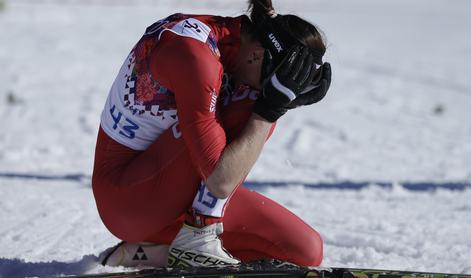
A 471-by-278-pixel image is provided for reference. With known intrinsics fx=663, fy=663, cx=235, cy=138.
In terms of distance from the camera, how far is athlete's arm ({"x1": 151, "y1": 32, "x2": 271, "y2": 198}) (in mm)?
2447

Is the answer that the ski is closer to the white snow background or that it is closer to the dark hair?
the white snow background

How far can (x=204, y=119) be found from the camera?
8.07 feet

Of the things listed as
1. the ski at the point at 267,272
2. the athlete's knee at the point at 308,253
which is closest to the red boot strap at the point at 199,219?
the ski at the point at 267,272

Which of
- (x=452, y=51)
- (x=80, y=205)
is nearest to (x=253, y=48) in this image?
(x=80, y=205)

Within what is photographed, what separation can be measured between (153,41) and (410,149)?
15.4ft

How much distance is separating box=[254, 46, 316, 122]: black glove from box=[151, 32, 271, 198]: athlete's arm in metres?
0.08

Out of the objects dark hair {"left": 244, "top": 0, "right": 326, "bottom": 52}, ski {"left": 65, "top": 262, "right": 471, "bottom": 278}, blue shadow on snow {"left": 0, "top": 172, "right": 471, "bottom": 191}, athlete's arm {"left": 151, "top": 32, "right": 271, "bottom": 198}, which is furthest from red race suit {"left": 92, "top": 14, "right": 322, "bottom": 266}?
blue shadow on snow {"left": 0, "top": 172, "right": 471, "bottom": 191}

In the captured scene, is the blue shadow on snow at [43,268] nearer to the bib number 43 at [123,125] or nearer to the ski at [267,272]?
the ski at [267,272]

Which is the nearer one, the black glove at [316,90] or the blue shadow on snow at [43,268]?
the black glove at [316,90]

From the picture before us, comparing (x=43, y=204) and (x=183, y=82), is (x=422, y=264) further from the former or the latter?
(x=43, y=204)

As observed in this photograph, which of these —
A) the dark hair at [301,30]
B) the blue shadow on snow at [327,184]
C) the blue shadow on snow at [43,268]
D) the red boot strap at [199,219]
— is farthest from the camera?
the blue shadow on snow at [327,184]

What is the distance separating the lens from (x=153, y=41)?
264 centimetres

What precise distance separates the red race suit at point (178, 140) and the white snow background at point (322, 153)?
1.17 ft

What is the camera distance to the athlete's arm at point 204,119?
8.03ft
